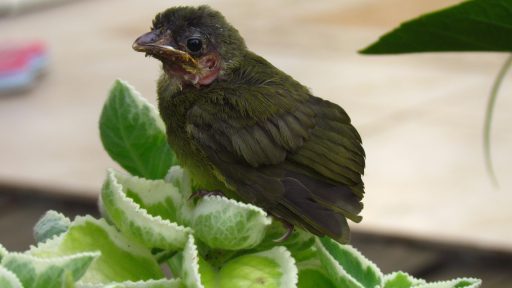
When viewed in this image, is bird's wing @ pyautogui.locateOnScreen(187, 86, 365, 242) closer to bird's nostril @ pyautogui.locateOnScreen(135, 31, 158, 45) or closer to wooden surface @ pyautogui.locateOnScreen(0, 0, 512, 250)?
bird's nostril @ pyautogui.locateOnScreen(135, 31, 158, 45)

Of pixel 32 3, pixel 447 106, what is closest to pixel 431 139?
pixel 447 106

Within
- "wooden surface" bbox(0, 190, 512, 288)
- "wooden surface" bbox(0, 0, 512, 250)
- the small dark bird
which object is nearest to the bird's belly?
the small dark bird

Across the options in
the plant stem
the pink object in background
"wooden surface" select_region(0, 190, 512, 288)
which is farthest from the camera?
the pink object in background

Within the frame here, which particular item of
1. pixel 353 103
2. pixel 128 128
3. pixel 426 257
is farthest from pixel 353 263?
pixel 353 103

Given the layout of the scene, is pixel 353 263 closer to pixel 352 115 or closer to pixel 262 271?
pixel 262 271

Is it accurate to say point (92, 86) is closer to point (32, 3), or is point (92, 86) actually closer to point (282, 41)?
point (282, 41)

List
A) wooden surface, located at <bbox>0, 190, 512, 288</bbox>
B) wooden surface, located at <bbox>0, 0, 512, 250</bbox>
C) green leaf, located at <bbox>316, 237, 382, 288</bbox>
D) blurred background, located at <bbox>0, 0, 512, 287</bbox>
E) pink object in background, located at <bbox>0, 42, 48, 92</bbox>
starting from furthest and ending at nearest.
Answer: pink object in background, located at <bbox>0, 42, 48, 92</bbox> < wooden surface, located at <bbox>0, 0, 512, 250</bbox> < blurred background, located at <bbox>0, 0, 512, 287</bbox> < wooden surface, located at <bbox>0, 190, 512, 288</bbox> < green leaf, located at <bbox>316, 237, 382, 288</bbox>

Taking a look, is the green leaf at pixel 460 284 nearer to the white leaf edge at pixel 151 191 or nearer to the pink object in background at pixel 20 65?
the white leaf edge at pixel 151 191
